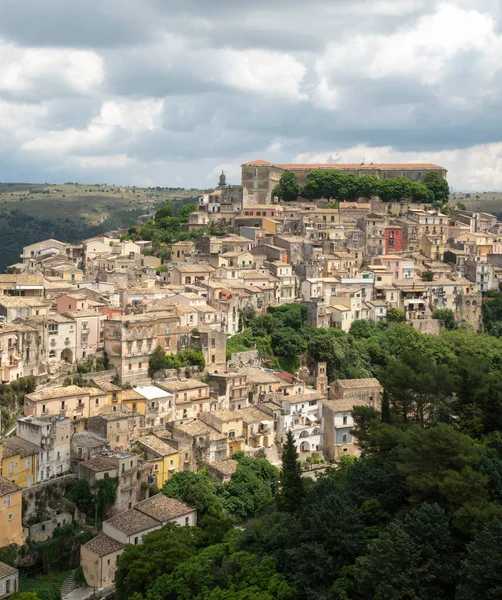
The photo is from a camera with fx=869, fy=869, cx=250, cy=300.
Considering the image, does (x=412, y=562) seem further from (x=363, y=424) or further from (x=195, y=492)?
(x=195, y=492)

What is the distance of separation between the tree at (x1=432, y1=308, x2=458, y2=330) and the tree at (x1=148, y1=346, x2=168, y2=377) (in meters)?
23.3

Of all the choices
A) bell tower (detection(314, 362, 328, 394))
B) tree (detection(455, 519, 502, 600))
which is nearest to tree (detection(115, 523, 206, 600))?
tree (detection(455, 519, 502, 600))

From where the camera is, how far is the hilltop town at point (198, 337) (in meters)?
34.4

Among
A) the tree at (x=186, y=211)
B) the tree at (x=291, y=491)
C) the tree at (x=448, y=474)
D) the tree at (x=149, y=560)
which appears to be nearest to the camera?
the tree at (x=448, y=474)

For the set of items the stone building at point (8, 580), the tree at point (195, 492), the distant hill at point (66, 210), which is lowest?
the stone building at point (8, 580)

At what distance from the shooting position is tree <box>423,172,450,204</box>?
80000 mm

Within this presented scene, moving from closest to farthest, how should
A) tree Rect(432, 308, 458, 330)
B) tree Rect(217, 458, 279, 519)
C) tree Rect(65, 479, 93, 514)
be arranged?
tree Rect(65, 479, 93, 514)
tree Rect(217, 458, 279, 519)
tree Rect(432, 308, 458, 330)

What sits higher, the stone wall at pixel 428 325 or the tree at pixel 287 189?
the tree at pixel 287 189

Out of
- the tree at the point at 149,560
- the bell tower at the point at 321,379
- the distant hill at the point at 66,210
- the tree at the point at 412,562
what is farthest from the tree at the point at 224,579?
the distant hill at the point at 66,210

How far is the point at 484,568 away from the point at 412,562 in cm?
206

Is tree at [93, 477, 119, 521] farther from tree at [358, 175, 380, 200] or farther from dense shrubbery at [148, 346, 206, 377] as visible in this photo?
tree at [358, 175, 380, 200]

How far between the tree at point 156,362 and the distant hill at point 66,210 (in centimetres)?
4864

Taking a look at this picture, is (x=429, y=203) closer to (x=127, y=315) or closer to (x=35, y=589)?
(x=127, y=315)

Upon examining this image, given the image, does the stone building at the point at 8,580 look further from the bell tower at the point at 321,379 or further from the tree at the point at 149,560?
the bell tower at the point at 321,379
